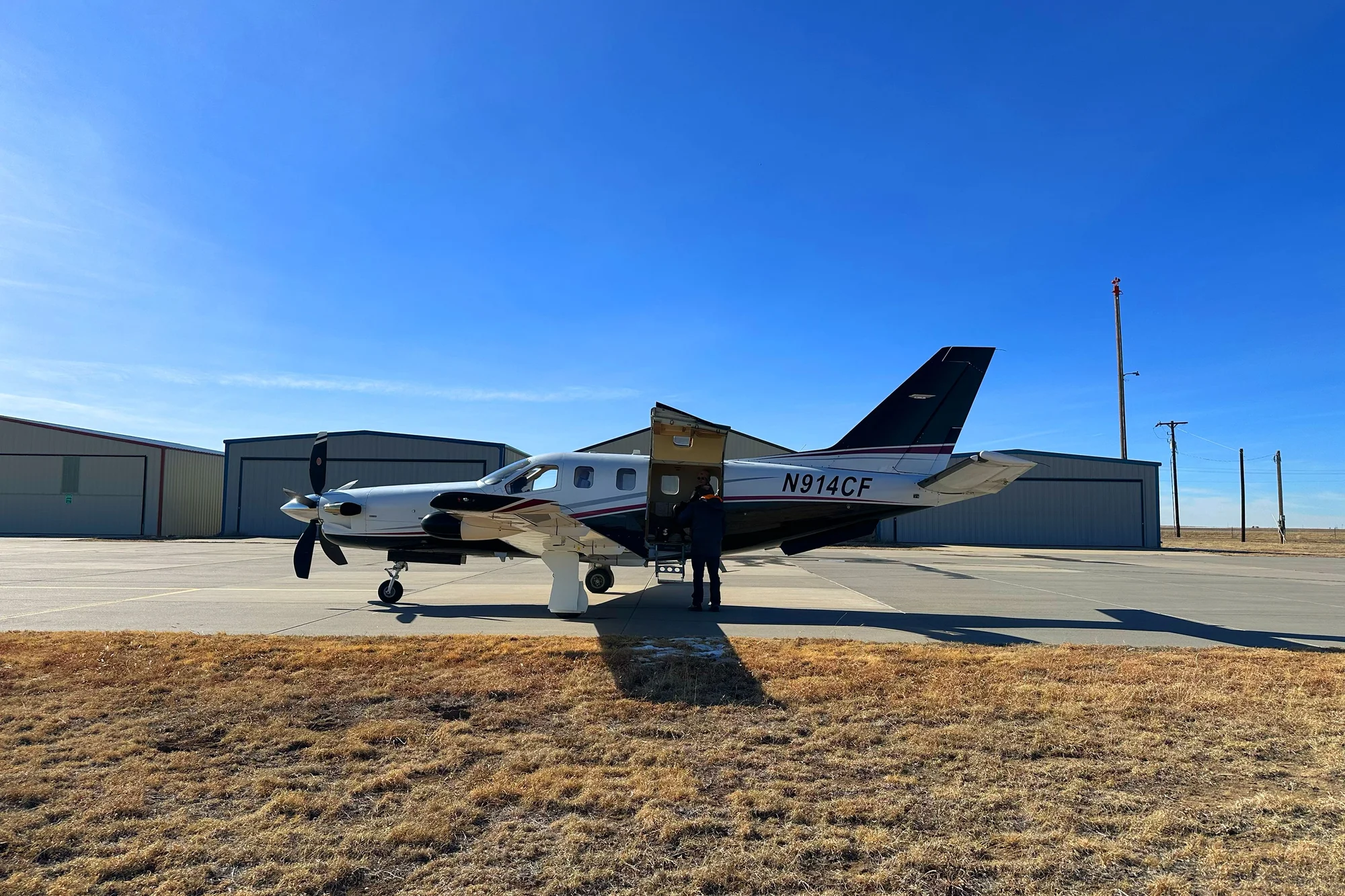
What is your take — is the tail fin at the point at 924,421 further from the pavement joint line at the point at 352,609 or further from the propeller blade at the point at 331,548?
the propeller blade at the point at 331,548

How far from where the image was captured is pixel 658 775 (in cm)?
416

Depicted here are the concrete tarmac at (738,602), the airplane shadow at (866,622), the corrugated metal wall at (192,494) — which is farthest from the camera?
the corrugated metal wall at (192,494)

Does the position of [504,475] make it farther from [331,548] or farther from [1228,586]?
[1228,586]

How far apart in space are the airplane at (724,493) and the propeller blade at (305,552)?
0.11 feet

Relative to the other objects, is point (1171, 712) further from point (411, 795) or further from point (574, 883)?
point (411, 795)

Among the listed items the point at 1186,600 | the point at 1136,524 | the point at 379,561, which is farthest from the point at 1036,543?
the point at 379,561

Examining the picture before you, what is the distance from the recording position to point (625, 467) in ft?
39.9

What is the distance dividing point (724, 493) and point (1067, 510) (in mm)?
32051

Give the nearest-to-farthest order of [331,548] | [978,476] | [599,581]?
[978,476] < [331,548] < [599,581]

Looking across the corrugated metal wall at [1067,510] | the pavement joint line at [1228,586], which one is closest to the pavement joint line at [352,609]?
the pavement joint line at [1228,586]

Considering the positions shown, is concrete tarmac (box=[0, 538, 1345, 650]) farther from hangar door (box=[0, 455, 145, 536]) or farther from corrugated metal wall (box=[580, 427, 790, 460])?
hangar door (box=[0, 455, 145, 536])

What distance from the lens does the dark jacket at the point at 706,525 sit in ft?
37.0

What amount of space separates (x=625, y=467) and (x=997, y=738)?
26.5 feet

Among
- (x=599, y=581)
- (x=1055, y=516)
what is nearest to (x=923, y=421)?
(x=599, y=581)
